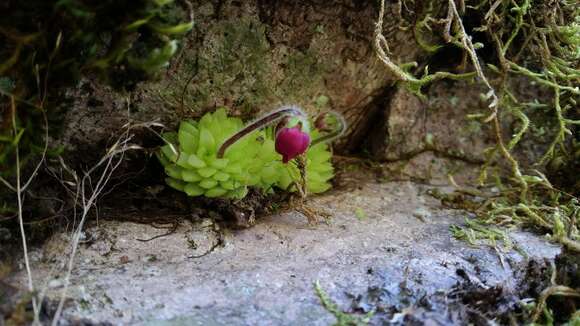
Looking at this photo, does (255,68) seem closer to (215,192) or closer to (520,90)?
(215,192)

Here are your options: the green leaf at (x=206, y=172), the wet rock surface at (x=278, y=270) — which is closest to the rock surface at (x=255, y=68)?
the green leaf at (x=206, y=172)

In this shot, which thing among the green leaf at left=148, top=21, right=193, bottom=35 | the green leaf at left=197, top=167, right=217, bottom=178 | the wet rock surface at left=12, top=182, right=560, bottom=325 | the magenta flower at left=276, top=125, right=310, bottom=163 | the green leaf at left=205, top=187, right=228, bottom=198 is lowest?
the wet rock surface at left=12, top=182, right=560, bottom=325

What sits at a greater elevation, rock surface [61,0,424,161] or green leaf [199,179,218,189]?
rock surface [61,0,424,161]

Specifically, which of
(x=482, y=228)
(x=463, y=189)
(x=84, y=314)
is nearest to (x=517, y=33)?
(x=463, y=189)

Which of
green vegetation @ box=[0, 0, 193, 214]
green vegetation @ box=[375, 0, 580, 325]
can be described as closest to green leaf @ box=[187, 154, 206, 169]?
green vegetation @ box=[0, 0, 193, 214]

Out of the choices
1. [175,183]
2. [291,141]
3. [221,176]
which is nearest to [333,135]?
[291,141]

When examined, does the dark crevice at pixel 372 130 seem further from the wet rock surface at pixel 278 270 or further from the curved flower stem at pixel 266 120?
the curved flower stem at pixel 266 120

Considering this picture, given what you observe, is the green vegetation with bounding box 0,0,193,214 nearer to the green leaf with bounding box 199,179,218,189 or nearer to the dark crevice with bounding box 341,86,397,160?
the green leaf with bounding box 199,179,218,189
